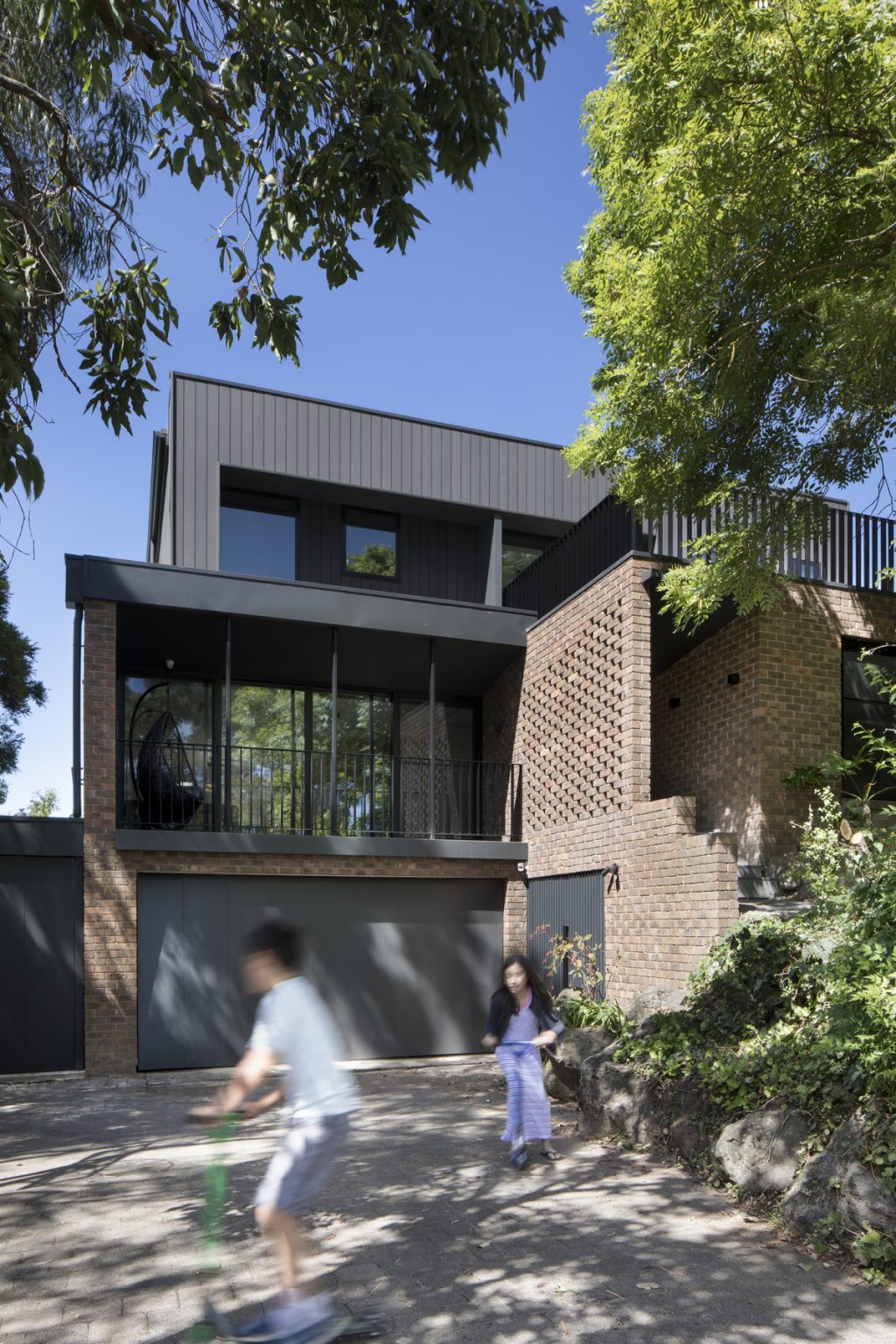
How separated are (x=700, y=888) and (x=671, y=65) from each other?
6.84m

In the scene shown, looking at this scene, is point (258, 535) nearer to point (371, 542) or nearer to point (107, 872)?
point (371, 542)

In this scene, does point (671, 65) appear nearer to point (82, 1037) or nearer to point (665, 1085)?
point (665, 1085)

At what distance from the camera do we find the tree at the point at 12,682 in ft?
66.9

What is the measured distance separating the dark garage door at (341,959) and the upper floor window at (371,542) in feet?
17.0

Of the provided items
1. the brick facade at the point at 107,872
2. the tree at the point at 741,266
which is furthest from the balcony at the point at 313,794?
the tree at the point at 741,266

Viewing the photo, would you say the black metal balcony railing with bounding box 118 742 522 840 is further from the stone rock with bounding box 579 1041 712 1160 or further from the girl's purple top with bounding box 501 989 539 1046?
the girl's purple top with bounding box 501 989 539 1046

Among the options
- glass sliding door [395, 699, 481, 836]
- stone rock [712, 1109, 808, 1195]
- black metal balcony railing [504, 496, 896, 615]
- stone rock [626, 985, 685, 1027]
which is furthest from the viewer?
glass sliding door [395, 699, 481, 836]

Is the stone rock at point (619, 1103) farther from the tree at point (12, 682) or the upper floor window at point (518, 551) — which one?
the tree at point (12, 682)

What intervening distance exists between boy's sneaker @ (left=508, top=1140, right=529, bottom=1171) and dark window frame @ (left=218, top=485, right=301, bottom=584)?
9.76 m

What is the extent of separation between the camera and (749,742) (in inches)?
459

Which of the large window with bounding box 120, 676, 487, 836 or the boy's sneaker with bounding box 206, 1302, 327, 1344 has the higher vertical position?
the large window with bounding box 120, 676, 487, 836

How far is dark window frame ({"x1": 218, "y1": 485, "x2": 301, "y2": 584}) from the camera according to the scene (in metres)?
15.3

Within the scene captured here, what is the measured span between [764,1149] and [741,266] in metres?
6.79

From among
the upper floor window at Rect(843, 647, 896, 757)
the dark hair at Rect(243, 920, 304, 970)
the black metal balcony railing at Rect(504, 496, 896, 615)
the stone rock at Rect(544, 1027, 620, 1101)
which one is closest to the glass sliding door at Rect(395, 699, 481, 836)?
the black metal balcony railing at Rect(504, 496, 896, 615)
